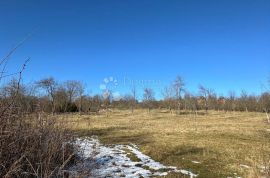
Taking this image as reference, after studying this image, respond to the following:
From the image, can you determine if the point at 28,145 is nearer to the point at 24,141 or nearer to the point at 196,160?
the point at 24,141

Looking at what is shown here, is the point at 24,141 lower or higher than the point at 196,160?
higher

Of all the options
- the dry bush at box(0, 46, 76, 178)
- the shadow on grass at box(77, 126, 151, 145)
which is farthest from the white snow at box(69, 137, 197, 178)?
the shadow on grass at box(77, 126, 151, 145)

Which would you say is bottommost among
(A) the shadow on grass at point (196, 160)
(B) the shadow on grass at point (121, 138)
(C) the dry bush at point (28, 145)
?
(A) the shadow on grass at point (196, 160)

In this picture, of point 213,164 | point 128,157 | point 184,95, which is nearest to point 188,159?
point 213,164

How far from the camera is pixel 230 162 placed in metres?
13.2

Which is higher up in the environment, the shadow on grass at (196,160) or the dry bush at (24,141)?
the dry bush at (24,141)

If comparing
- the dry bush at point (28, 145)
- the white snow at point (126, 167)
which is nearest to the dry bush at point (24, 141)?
the dry bush at point (28, 145)

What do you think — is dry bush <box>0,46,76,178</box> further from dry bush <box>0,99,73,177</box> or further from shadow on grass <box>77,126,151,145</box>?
shadow on grass <box>77,126,151,145</box>

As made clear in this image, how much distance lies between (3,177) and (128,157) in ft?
31.2

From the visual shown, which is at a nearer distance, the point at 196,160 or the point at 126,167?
the point at 126,167

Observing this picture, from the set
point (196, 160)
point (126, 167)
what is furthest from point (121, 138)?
point (126, 167)

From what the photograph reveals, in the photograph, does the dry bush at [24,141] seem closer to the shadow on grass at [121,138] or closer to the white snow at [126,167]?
the white snow at [126,167]

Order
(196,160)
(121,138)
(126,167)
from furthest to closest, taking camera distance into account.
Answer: (121,138), (196,160), (126,167)

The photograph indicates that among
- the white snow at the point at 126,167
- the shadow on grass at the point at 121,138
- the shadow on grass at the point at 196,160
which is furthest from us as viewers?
the shadow on grass at the point at 121,138
